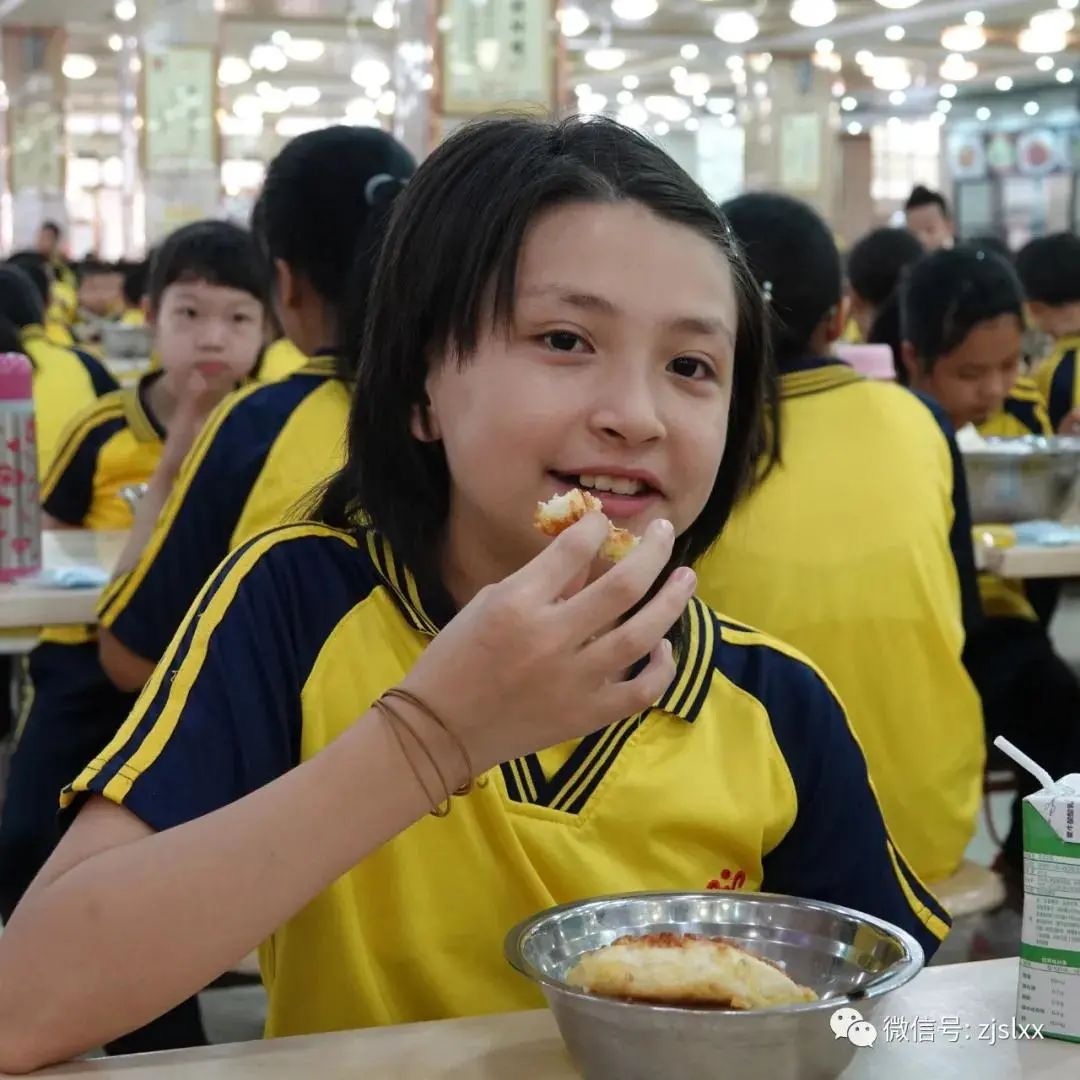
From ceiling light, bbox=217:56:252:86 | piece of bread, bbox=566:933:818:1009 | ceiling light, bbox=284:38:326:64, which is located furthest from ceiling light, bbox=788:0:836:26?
piece of bread, bbox=566:933:818:1009

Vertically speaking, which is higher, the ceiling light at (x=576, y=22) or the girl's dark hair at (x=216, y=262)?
the ceiling light at (x=576, y=22)

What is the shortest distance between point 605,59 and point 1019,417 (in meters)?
13.6

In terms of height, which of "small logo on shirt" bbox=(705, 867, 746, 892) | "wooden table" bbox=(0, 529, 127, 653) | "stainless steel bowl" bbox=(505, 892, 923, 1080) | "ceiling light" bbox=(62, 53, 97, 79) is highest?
"ceiling light" bbox=(62, 53, 97, 79)

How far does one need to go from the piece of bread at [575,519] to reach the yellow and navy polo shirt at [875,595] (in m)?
1.10

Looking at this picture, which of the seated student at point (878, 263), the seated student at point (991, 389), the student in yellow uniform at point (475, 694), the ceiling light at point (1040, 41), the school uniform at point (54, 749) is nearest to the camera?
the student in yellow uniform at point (475, 694)

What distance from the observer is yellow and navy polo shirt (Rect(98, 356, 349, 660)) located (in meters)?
2.29

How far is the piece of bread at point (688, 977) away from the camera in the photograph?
0.90m

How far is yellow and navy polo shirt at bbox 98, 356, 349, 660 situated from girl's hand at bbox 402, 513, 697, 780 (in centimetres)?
133

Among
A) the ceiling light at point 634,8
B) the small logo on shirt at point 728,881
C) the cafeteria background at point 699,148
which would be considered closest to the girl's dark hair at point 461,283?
the cafeteria background at point 699,148

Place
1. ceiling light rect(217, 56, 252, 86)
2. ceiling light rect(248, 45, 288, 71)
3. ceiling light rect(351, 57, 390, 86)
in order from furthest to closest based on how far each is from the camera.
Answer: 1. ceiling light rect(217, 56, 252, 86)
2. ceiling light rect(248, 45, 288, 71)
3. ceiling light rect(351, 57, 390, 86)

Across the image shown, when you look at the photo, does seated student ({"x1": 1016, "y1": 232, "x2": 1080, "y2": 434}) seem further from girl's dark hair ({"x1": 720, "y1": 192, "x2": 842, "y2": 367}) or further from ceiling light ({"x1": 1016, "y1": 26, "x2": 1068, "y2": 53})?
ceiling light ({"x1": 1016, "y1": 26, "x2": 1068, "y2": 53})

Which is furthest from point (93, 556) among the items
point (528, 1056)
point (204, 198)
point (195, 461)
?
point (204, 198)

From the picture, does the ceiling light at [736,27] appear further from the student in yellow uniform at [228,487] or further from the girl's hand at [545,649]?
the girl's hand at [545,649]

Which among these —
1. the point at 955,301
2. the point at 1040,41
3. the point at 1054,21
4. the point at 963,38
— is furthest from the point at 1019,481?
the point at 1040,41
